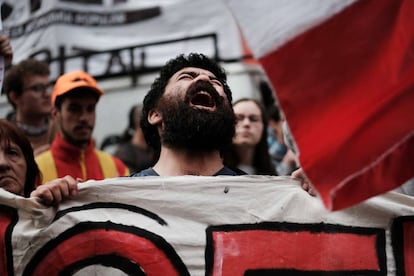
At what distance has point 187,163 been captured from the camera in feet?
10.9

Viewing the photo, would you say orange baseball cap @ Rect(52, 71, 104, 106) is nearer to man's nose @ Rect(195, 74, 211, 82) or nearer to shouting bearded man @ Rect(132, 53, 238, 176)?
shouting bearded man @ Rect(132, 53, 238, 176)

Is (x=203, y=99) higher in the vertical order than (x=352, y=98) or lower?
higher

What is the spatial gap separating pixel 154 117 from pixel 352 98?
1136mm

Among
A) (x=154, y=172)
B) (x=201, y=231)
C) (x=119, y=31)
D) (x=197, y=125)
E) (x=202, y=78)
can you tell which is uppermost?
(x=119, y=31)

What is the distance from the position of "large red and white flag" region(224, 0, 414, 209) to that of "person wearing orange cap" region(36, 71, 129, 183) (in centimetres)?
201

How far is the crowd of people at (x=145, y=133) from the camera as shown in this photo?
3.31 metres

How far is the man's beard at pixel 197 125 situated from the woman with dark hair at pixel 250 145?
4.49ft

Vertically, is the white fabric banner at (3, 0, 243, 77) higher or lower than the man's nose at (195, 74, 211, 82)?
higher

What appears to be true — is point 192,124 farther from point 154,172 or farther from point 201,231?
point 201,231

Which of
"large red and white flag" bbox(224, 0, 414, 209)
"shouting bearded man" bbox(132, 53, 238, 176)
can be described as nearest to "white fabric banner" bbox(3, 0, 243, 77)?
"shouting bearded man" bbox(132, 53, 238, 176)

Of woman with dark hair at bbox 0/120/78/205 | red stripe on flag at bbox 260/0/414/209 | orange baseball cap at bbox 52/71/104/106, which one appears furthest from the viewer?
orange baseball cap at bbox 52/71/104/106

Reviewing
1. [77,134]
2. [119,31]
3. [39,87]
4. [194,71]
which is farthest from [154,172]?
[119,31]

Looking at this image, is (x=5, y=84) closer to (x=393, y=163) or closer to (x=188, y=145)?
(x=188, y=145)

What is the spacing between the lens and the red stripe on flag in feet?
8.20
